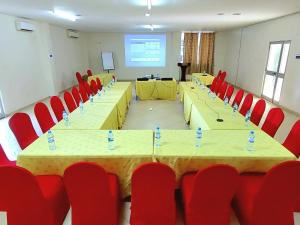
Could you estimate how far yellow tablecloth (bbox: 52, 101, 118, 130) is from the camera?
3059 mm

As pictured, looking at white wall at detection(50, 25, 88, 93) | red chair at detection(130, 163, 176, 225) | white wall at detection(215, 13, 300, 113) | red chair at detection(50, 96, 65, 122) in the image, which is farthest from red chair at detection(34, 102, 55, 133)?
white wall at detection(215, 13, 300, 113)

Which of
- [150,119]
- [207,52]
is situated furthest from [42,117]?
[207,52]

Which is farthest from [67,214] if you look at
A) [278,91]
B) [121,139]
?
[278,91]

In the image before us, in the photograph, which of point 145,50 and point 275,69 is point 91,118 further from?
point 145,50

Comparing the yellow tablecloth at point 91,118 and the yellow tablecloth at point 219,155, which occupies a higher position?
the yellow tablecloth at point 91,118

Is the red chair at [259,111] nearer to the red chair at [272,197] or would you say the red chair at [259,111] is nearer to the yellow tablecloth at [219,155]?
the yellow tablecloth at [219,155]

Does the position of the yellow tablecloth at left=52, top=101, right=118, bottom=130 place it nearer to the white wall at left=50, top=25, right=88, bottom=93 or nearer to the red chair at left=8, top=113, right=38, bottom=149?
the red chair at left=8, top=113, right=38, bottom=149

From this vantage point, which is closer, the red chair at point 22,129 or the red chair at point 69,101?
the red chair at point 22,129

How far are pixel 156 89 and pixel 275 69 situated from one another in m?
3.95

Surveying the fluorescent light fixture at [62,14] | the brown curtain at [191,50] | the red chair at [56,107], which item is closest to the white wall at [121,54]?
the brown curtain at [191,50]

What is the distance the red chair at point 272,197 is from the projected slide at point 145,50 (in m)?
10.2

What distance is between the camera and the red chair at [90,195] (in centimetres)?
171

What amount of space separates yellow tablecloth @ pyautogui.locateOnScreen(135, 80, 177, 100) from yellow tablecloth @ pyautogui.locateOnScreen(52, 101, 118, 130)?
3450 mm

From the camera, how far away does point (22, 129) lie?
2994 mm
